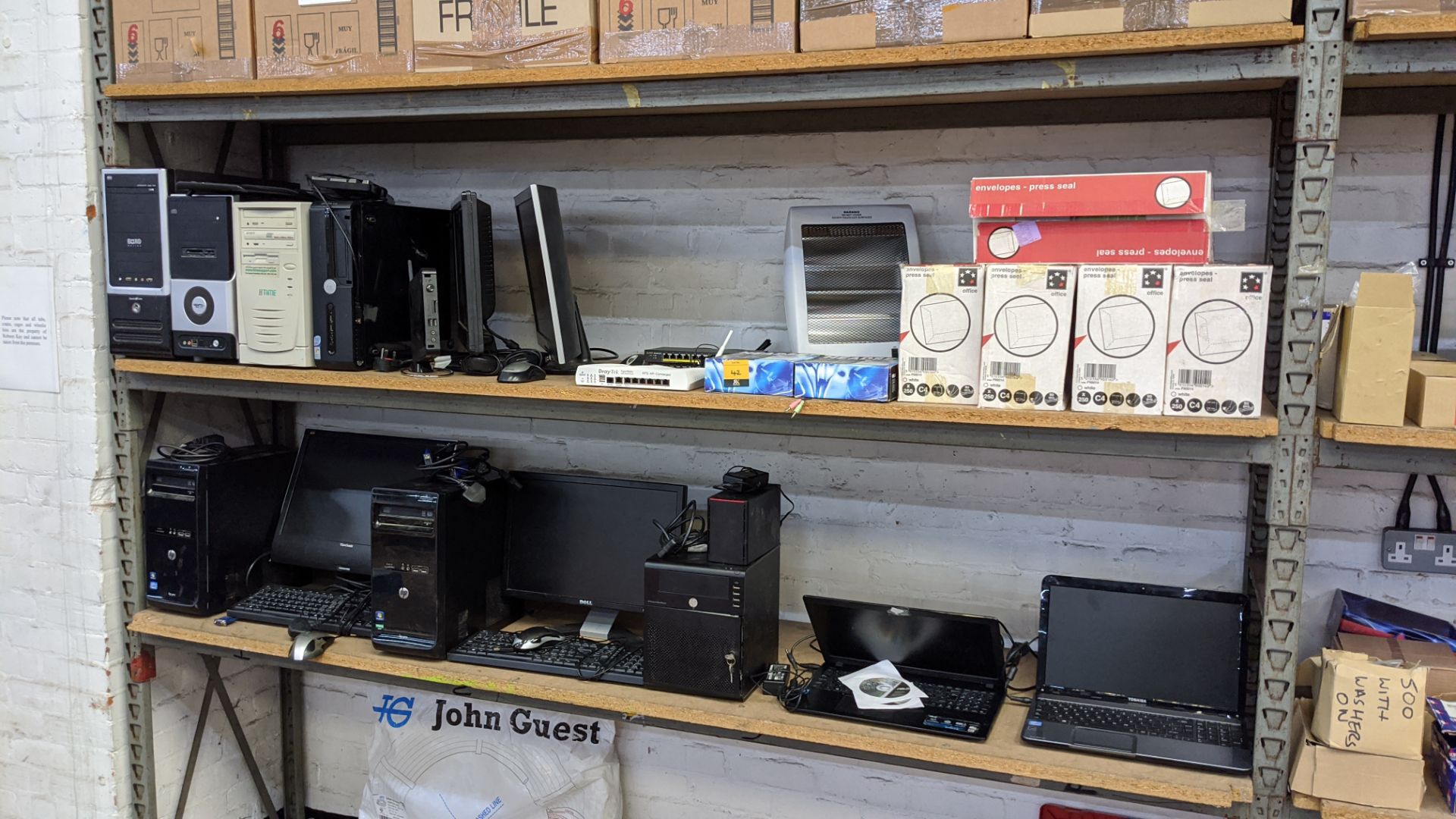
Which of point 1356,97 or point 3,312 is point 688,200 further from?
point 3,312

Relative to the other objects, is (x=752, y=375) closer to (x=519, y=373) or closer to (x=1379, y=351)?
(x=519, y=373)

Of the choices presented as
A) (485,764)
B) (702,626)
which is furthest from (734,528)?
(485,764)

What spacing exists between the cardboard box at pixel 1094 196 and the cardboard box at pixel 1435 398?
16.3 inches

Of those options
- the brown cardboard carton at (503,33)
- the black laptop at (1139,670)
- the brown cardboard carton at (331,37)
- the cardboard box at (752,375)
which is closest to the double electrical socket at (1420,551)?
the black laptop at (1139,670)

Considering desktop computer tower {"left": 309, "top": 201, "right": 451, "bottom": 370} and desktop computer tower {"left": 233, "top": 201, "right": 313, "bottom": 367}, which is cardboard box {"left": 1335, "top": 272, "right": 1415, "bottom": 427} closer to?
desktop computer tower {"left": 309, "top": 201, "right": 451, "bottom": 370}

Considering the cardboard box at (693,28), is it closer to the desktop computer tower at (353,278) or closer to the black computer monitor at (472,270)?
the black computer monitor at (472,270)

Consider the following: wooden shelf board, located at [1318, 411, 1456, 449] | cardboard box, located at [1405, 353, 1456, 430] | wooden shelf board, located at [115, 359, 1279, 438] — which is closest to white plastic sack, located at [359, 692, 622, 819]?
wooden shelf board, located at [115, 359, 1279, 438]

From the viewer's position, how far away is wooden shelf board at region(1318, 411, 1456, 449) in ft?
5.06

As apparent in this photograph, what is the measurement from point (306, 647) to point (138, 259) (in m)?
0.95

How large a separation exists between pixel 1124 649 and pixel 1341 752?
0.39 metres

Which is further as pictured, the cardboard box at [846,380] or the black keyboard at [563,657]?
the black keyboard at [563,657]

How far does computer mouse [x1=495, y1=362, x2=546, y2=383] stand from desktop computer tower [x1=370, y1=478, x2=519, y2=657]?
0.97 feet

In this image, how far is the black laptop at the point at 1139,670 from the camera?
5.96 ft

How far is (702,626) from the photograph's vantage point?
1987mm
